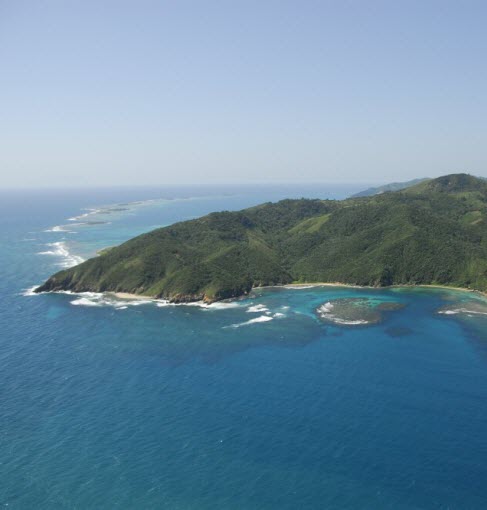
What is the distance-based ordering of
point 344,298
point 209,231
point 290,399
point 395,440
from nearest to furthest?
1. point 395,440
2. point 290,399
3. point 344,298
4. point 209,231

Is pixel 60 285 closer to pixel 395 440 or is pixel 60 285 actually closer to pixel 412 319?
pixel 412 319

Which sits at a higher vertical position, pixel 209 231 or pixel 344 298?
pixel 209 231

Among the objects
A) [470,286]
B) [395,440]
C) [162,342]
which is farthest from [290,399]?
[470,286]

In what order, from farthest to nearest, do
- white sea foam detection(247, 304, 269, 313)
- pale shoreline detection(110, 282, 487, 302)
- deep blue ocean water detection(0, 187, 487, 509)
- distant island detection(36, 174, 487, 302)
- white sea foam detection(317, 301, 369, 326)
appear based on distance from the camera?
distant island detection(36, 174, 487, 302), pale shoreline detection(110, 282, 487, 302), white sea foam detection(247, 304, 269, 313), white sea foam detection(317, 301, 369, 326), deep blue ocean water detection(0, 187, 487, 509)

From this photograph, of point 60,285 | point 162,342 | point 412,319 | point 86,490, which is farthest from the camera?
point 60,285

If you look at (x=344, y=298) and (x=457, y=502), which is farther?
(x=344, y=298)

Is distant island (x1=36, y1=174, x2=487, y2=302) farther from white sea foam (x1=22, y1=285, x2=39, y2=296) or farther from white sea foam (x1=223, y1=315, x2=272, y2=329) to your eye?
white sea foam (x1=223, y1=315, x2=272, y2=329)

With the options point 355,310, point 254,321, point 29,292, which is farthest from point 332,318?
point 29,292

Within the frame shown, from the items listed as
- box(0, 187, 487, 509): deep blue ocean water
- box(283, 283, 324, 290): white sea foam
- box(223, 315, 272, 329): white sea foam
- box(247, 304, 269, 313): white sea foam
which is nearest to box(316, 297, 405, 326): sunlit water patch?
box(0, 187, 487, 509): deep blue ocean water
